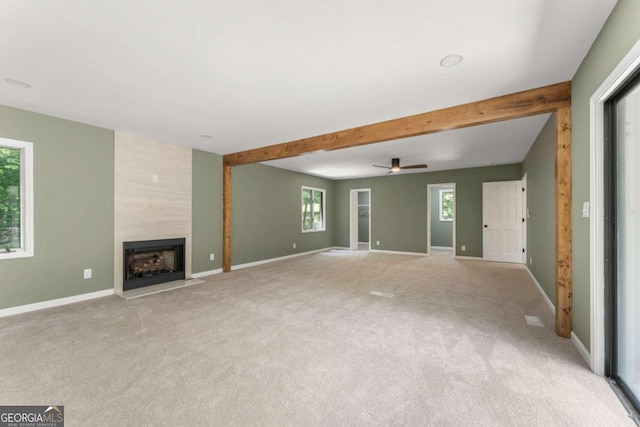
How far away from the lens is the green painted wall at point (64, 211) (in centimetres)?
329

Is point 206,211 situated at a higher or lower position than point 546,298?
higher

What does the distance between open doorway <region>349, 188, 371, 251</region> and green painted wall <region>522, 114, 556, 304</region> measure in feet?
15.6

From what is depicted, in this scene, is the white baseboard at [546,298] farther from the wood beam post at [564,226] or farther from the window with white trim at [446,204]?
the window with white trim at [446,204]

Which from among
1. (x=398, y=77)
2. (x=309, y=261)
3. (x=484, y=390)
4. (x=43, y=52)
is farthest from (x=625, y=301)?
(x=309, y=261)

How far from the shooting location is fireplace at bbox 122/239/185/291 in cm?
426

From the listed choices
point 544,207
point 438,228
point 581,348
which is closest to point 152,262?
point 581,348

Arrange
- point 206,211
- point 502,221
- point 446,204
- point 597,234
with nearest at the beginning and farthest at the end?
point 597,234
point 206,211
point 502,221
point 446,204

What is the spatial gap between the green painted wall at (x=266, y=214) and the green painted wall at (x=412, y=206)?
1.46 m

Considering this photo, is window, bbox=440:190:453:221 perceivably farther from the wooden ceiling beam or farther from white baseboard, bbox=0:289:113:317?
white baseboard, bbox=0:289:113:317

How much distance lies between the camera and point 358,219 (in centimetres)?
1054

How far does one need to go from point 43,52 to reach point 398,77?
301cm

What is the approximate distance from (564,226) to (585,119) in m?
0.98

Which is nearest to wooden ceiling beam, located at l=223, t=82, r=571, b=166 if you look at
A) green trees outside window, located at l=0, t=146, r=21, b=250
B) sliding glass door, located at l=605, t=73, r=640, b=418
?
sliding glass door, located at l=605, t=73, r=640, b=418

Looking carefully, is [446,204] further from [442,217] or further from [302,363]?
[302,363]
